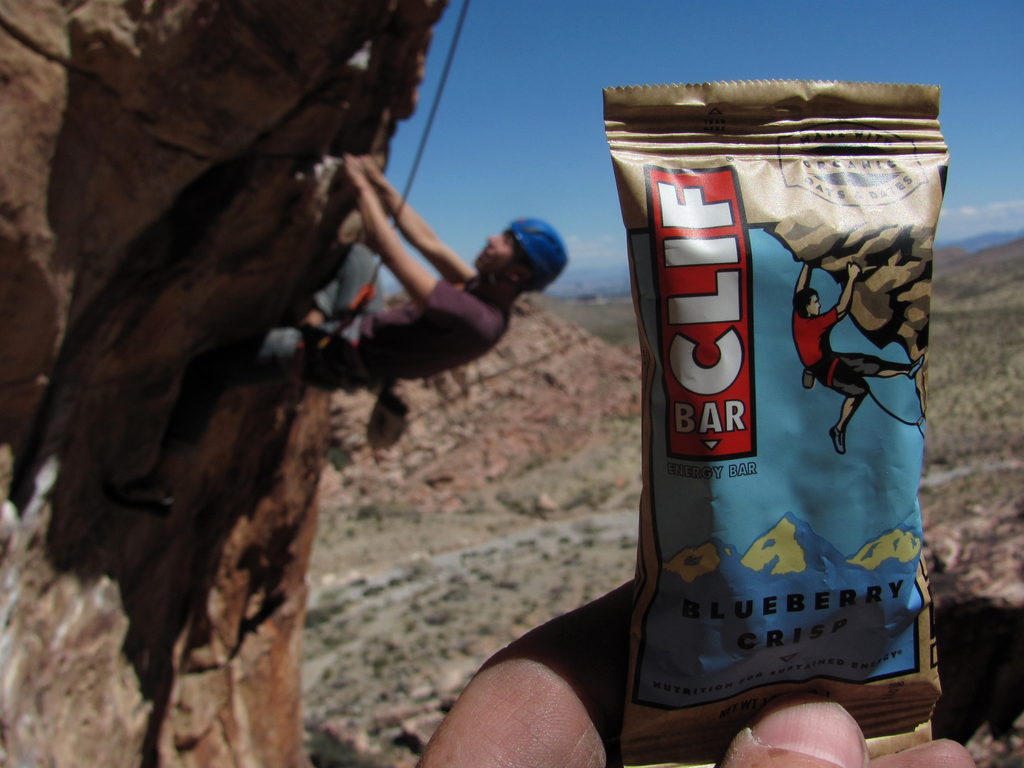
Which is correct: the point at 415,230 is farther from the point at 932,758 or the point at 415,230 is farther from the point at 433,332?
the point at 932,758

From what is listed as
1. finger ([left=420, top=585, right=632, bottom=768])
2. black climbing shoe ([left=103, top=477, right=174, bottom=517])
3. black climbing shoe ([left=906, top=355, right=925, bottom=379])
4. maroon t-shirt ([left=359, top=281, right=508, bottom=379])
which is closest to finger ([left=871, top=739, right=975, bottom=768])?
finger ([left=420, top=585, right=632, bottom=768])

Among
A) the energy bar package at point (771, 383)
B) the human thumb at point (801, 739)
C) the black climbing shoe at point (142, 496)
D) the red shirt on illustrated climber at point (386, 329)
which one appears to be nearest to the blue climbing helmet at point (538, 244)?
the red shirt on illustrated climber at point (386, 329)

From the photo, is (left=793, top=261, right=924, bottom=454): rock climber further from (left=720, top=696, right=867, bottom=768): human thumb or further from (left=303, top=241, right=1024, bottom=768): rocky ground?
(left=303, top=241, right=1024, bottom=768): rocky ground

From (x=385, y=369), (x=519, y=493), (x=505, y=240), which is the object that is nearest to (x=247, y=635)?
(x=385, y=369)

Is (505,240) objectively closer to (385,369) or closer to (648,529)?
(385,369)

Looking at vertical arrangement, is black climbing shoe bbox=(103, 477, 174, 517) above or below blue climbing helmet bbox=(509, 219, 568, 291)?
below

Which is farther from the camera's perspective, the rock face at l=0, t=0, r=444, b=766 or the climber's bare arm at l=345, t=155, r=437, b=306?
the climber's bare arm at l=345, t=155, r=437, b=306
